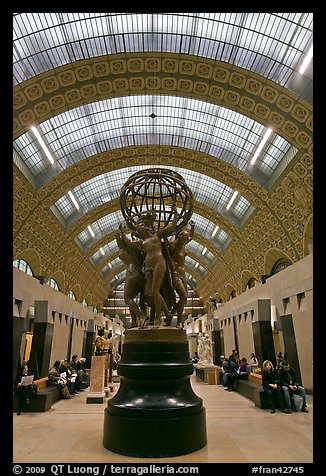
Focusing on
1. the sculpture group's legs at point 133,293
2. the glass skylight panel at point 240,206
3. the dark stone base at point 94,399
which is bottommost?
the dark stone base at point 94,399

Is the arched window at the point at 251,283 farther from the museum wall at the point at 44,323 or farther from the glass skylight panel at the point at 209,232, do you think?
the museum wall at the point at 44,323

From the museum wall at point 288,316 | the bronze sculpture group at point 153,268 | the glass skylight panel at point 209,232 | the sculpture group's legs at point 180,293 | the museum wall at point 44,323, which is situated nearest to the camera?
the bronze sculpture group at point 153,268

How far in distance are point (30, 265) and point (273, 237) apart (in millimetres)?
18550

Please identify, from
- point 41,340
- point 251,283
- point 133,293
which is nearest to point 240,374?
point 41,340

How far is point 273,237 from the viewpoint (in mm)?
23703

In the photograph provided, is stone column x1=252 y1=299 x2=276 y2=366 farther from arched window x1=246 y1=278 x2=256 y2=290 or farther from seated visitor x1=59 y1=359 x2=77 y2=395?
arched window x1=246 y1=278 x2=256 y2=290

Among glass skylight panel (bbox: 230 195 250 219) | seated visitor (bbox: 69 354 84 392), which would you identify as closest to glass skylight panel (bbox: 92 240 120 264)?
glass skylight panel (bbox: 230 195 250 219)

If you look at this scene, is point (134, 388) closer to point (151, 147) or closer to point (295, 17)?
point (295, 17)

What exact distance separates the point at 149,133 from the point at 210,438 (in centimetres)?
2270

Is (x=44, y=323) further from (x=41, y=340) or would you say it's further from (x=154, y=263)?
(x=154, y=263)

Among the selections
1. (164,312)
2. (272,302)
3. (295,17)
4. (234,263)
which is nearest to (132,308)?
(164,312)

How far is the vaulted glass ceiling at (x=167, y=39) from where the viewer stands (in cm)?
1578

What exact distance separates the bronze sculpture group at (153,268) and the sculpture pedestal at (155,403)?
0.61 meters

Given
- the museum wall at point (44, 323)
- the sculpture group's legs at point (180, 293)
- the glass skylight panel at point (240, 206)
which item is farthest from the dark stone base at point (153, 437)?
the glass skylight panel at point (240, 206)
